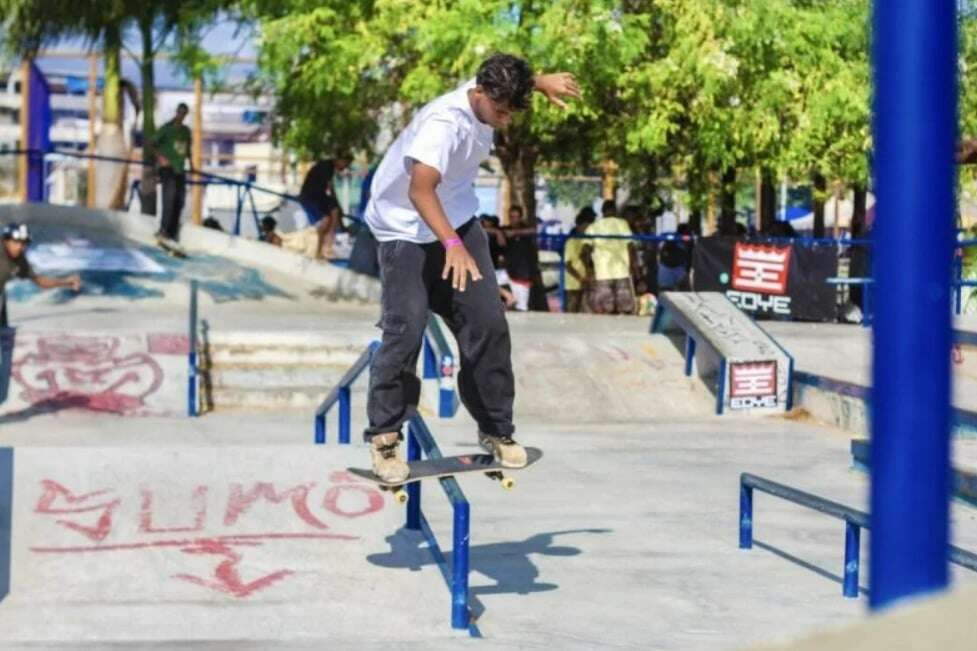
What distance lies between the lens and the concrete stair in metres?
15.6

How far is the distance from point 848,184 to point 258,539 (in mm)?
15822

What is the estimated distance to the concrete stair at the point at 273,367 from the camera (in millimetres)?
15602

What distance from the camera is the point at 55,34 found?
2811 cm

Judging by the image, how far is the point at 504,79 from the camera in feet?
21.2

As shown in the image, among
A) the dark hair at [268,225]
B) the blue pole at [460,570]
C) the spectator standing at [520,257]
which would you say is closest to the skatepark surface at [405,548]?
the blue pole at [460,570]

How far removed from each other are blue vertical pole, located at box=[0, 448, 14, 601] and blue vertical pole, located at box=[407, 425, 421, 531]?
1847mm

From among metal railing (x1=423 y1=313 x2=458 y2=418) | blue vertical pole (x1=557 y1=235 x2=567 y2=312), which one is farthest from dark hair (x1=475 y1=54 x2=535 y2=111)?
blue vertical pole (x1=557 y1=235 x2=567 y2=312)

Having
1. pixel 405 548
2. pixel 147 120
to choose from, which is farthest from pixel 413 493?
pixel 147 120

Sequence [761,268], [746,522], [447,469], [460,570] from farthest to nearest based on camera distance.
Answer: [761,268] → [746,522] → [460,570] → [447,469]

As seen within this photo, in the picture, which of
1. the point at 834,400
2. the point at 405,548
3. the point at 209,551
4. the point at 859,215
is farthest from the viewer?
the point at 859,215

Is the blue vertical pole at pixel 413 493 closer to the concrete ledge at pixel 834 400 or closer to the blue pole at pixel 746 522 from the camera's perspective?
the blue pole at pixel 746 522

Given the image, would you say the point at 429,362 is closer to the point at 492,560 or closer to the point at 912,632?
the point at 492,560

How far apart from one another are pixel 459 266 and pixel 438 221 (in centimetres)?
18

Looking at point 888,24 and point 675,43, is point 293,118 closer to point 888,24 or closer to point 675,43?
point 675,43
